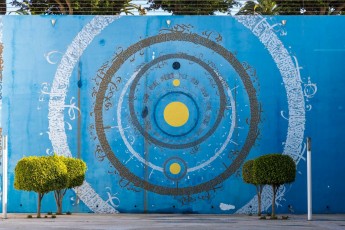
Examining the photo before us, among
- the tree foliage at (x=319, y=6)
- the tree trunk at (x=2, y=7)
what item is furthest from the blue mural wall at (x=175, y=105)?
the tree foliage at (x=319, y=6)

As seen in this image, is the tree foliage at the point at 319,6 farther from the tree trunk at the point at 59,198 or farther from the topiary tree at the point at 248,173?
the tree trunk at the point at 59,198

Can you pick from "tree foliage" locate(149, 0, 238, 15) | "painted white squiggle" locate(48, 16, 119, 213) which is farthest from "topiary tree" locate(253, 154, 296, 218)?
"tree foliage" locate(149, 0, 238, 15)

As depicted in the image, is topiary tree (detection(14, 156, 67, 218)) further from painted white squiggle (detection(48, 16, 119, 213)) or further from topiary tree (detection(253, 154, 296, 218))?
topiary tree (detection(253, 154, 296, 218))

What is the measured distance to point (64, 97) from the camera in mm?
32688

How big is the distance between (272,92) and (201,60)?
2.42m

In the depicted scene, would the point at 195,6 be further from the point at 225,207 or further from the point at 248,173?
the point at 248,173

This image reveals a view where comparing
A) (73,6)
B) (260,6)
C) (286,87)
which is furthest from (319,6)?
(286,87)

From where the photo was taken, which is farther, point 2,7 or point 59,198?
point 2,7

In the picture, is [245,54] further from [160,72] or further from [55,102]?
[55,102]

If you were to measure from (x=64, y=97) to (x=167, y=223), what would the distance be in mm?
8265

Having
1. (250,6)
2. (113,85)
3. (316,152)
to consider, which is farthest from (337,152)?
(250,6)

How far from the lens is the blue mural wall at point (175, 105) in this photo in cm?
3234

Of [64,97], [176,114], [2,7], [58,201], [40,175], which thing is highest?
[2,7]

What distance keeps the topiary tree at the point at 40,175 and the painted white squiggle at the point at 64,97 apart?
3.49 m
